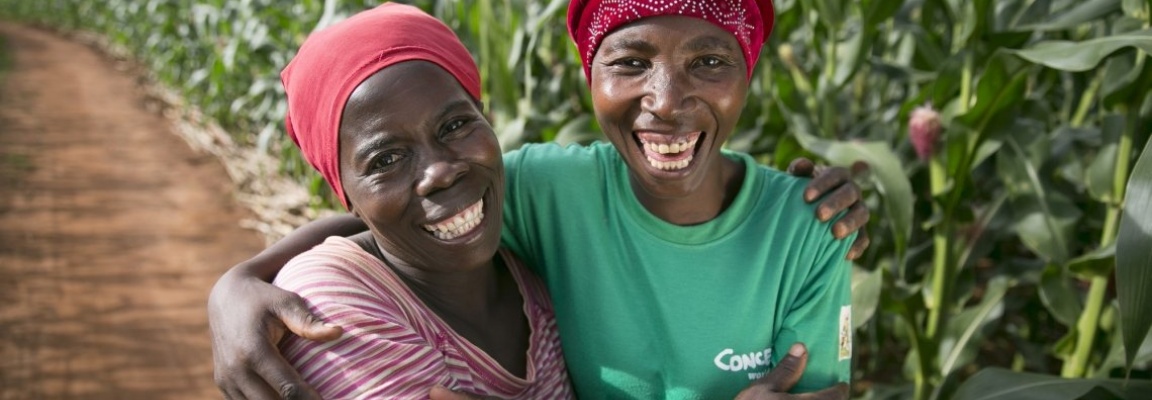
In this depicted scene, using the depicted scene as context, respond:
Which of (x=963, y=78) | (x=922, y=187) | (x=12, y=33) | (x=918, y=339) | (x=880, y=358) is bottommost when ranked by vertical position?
(x=12, y=33)

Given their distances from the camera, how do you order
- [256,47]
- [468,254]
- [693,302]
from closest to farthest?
1. [468,254]
2. [693,302]
3. [256,47]

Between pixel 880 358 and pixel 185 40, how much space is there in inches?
226

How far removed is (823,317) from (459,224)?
0.55 m

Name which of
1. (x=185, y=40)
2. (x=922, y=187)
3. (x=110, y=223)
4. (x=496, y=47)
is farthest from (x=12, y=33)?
(x=922, y=187)

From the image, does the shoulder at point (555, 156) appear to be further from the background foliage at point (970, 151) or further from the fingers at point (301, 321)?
the background foliage at point (970, 151)

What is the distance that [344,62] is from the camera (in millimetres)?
1226

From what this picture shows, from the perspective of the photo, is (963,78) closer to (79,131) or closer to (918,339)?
(918,339)

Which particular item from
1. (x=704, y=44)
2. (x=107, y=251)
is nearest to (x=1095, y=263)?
(x=704, y=44)

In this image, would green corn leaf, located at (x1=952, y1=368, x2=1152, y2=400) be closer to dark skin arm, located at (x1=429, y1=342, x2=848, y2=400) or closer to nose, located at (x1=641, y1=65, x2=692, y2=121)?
dark skin arm, located at (x1=429, y1=342, x2=848, y2=400)

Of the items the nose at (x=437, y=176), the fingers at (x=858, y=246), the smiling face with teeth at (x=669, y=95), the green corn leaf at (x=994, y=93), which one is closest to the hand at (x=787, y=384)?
the fingers at (x=858, y=246)

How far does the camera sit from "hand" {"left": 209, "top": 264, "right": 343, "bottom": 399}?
117 centimetres

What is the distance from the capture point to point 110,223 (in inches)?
180

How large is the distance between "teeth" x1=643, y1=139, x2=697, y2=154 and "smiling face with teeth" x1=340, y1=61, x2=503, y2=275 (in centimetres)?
22

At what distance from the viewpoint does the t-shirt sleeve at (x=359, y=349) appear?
1.17 m
